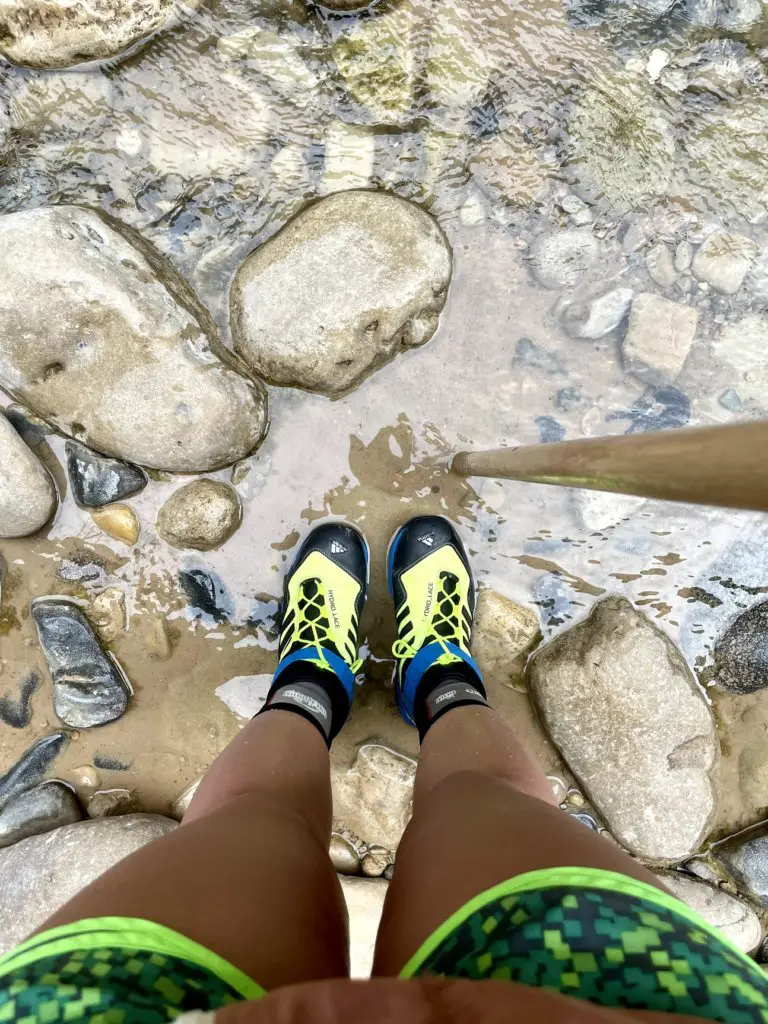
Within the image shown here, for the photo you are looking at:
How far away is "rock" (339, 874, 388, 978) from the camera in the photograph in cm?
204

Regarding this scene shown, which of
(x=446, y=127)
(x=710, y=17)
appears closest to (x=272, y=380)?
(x=446, y=127)

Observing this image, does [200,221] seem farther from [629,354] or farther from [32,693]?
[32,693]

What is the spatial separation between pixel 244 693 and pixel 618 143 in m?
2.32

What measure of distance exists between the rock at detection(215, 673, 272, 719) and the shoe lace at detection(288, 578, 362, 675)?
26cm

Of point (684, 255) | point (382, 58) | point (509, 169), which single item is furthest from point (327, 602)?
point (382, 58)

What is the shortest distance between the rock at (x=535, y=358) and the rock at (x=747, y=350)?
0.56 meters

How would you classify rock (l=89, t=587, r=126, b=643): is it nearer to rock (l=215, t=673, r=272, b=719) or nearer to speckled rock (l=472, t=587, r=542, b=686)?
rock (l=215, t=673, r=272, b=719)

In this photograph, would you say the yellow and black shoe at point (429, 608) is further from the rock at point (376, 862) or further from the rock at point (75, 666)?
the rock at point (75, 666)

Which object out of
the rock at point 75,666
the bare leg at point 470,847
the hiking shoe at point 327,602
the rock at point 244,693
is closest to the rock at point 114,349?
the hiking shoe at point 327,602

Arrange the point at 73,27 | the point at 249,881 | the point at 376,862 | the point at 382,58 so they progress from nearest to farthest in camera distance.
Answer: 1. the point at 249,881
2. the point at 73,27
3. the point at 382,58
4. the point at 376,862

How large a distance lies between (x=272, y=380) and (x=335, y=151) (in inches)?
31.9

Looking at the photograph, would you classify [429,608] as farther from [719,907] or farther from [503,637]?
[719,907]

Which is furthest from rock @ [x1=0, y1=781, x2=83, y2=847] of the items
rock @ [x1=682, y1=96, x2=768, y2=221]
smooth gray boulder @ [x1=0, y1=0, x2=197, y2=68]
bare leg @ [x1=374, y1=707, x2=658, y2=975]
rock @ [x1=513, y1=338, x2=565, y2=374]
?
rock @ [x1=682, y1=96, x2=768, y2=221]

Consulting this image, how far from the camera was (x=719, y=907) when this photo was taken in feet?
7.17
